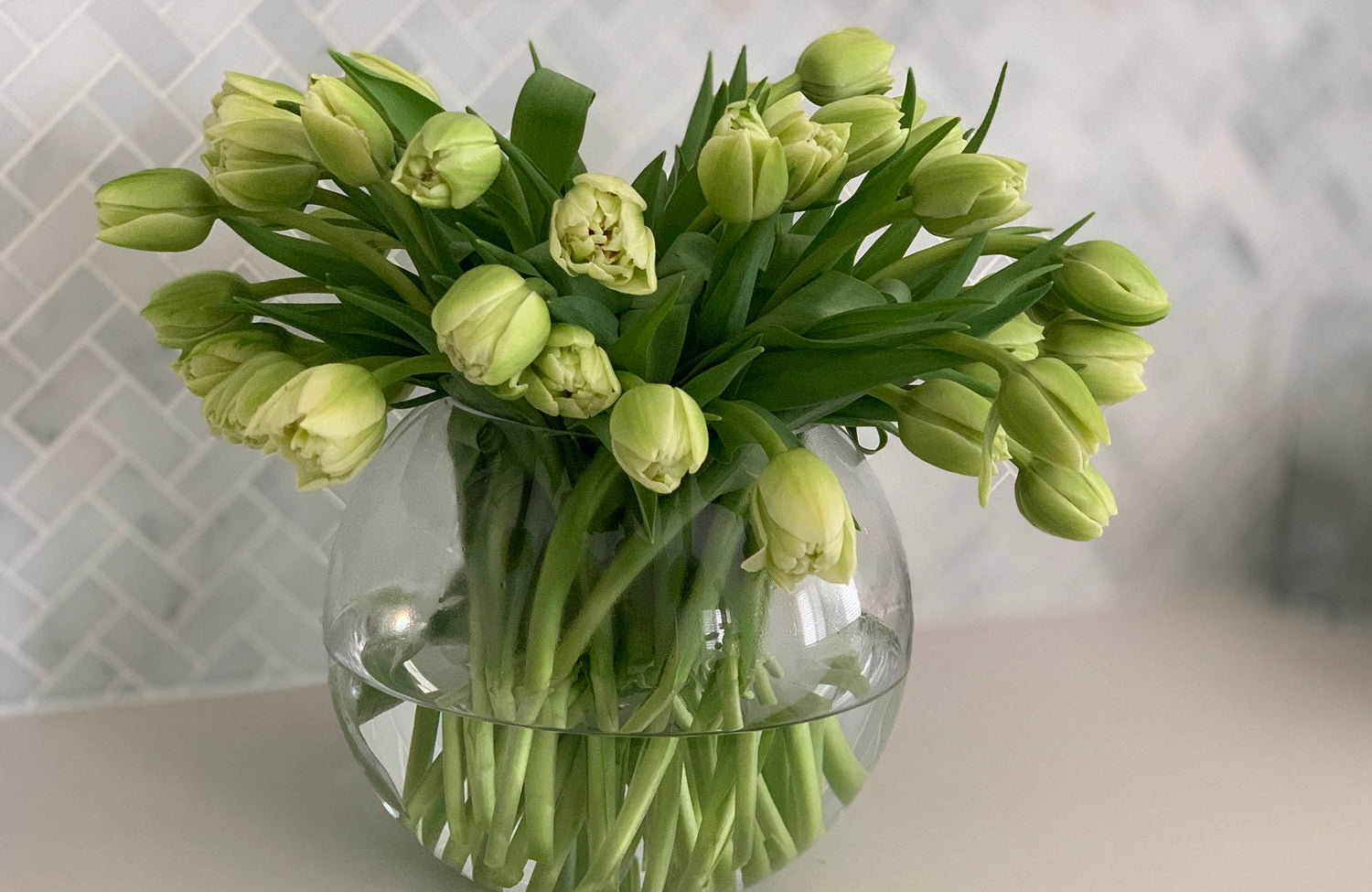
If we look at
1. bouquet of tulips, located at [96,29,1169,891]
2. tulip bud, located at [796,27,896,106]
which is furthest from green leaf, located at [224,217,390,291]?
tulip bud, located at [796,27,896,106]

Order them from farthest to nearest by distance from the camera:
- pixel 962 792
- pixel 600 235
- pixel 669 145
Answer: pixel 669 145
pixel 962 792
pixel 600 235

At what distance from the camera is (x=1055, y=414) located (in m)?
0.46

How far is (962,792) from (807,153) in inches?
18.0

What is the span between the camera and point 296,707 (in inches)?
33.3

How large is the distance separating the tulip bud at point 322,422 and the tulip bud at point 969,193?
224 mm

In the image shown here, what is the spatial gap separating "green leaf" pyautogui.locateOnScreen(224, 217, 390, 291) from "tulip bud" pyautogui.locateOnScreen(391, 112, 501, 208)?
0.38 ft

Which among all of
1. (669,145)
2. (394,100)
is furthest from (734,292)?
(669,145)

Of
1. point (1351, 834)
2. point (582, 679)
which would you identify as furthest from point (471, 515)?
point (1351, 834)

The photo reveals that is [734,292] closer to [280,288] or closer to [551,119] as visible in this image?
[551,119]

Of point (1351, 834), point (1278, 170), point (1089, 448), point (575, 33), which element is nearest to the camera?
point (1089, 448)

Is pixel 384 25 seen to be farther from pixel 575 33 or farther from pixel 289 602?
pixel 289 602

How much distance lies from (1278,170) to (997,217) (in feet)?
2.22

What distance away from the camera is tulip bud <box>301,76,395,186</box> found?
47 centimetres

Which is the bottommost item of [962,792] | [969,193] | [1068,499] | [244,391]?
[962,792]
